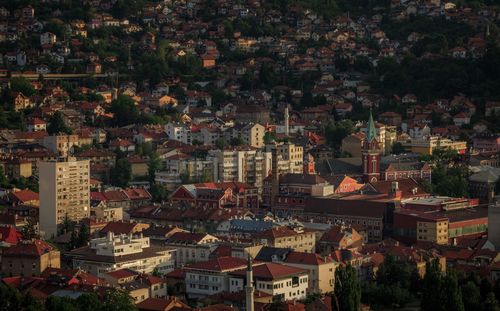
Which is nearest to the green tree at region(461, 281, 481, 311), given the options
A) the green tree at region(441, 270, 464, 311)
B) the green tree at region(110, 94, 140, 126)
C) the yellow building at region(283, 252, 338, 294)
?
the green tree at region(441, 270, 464, 311)

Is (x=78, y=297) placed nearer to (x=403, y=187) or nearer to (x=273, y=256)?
(x=273, y=256)

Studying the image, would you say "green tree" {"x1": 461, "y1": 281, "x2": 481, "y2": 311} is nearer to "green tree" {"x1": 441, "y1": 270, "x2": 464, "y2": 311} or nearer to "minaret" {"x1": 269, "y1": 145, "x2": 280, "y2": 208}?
"green tree" {"x1": 441, "y1": 270, "x2": 464, "y2": 311}

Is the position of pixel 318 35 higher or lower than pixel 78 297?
higher

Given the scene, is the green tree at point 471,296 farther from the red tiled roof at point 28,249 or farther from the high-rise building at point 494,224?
the red tiled roof at point 28,249

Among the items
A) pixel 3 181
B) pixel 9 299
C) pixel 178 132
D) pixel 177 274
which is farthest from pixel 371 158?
pixel 9 299

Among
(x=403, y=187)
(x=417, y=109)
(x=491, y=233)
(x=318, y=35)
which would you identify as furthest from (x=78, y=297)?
(x=318, y=35)

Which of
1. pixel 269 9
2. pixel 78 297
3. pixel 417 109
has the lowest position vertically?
pixel 78 297
